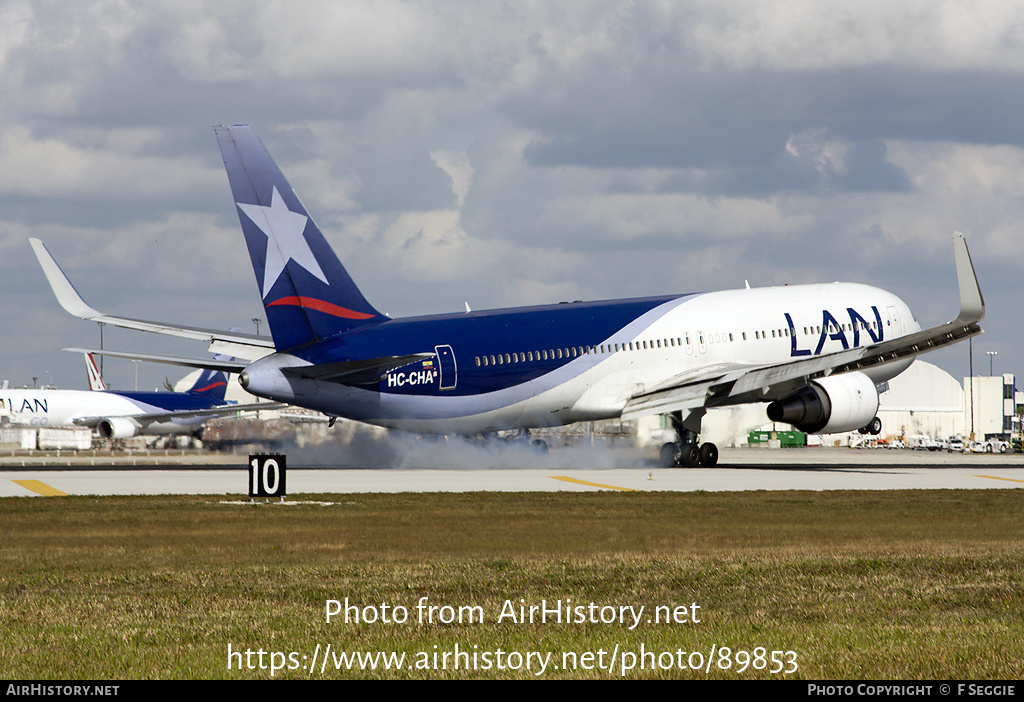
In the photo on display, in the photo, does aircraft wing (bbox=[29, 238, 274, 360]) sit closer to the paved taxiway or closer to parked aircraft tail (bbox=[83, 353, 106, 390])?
the paved taxiway

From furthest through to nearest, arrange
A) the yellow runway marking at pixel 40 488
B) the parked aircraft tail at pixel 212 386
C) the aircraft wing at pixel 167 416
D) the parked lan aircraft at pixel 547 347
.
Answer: the parked aircraft tail at pixel 212 386 → the aircraft wing at pixel 167 416 → the parked lan aircraft at pixel 547 347 → the yellow runway marking at pixel 40 488

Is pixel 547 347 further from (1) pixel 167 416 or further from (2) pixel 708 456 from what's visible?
(1) pixel 167 416

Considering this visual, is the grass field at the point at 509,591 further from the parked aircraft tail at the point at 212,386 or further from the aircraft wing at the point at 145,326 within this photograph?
the parked aircraft tail at the point at 212,386

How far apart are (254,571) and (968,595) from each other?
833cm

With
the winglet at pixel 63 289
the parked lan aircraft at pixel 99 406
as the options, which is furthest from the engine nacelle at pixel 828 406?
the parked lan aircraft at pixel 99 406

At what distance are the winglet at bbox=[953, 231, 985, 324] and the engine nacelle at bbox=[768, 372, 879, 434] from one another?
16.8 feet

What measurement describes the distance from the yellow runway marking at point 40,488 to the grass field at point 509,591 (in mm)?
4593

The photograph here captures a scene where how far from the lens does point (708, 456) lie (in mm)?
42531

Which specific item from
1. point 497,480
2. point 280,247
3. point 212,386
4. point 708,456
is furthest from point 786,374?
point 212,386

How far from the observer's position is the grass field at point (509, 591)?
31.8 ft

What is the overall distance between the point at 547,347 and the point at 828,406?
1006cm

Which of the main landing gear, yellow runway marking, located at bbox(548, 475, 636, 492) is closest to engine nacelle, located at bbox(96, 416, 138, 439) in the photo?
the main landing gear

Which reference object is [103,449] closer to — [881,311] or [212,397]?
[212,397]

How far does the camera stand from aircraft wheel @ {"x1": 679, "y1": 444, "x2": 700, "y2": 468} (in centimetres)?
4203
